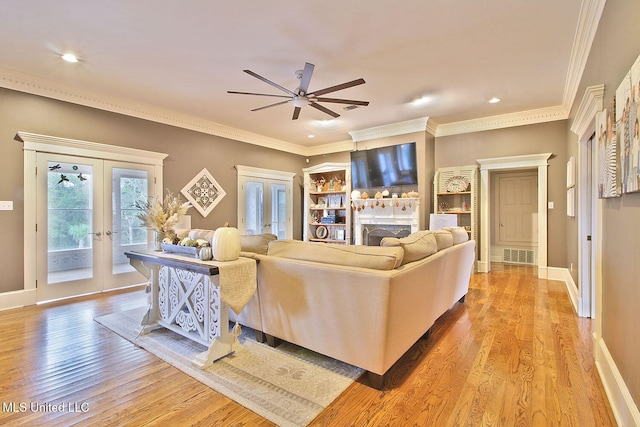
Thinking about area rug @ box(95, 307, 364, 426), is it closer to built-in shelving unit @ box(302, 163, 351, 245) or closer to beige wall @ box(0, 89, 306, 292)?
beige wall @ box(0, 89, 306, 292)

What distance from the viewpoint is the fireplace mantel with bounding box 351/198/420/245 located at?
224 inches

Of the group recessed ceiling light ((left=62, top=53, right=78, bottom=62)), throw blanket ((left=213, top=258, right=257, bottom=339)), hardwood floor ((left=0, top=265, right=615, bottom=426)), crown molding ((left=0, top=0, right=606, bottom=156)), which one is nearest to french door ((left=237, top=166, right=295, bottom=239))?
crown molding ((left=0, top=0, right=606, bottom=156))

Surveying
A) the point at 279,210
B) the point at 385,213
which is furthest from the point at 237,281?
the point at 279,210

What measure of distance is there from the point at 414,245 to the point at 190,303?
1.89 metres

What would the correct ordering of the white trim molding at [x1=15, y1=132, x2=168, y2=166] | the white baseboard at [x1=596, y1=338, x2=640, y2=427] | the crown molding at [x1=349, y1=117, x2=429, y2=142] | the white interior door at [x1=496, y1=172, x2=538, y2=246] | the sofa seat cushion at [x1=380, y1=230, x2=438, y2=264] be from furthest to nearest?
1. the white interior door at [x1=496, y1=172, x2=538, y2=246]
2. the crown molding at [x1=349, y1=117, x2=429, y2=142]
3. the white trim molding at [x1=15, y1=132, x2=168, y2=166]
4. the sofa seat cushion at [x1=380, y1=230, x2=438, y2=264]
5. the white baseboard at [x1=596, y1=338, x2=640, y2=427]

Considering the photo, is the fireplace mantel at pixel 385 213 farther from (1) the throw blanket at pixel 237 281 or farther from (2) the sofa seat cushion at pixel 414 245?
(1) the throw blanket at pixel 237 281

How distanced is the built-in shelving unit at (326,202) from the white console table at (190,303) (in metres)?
4.44

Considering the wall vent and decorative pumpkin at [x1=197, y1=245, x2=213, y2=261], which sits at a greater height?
decorative pumpkin at [x1=197, y1=245, x2=213, y2=261]

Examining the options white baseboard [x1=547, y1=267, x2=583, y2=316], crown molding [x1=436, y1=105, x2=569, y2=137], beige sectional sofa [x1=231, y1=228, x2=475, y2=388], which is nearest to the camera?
beige sectional sofa [x1=231, y1=228, x2=475, y2=388]

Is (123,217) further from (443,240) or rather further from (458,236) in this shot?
(458,236)

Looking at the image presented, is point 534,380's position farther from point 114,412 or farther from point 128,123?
point 128,123

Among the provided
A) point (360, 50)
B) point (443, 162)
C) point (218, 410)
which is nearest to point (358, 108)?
point (360, 50)

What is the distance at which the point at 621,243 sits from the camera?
173 cm

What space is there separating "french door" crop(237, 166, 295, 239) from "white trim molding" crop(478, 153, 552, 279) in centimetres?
410
